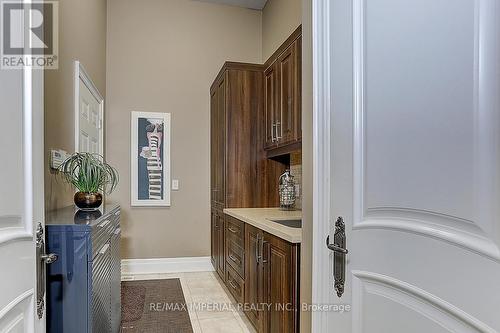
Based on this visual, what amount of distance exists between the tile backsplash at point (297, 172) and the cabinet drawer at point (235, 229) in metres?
0.69

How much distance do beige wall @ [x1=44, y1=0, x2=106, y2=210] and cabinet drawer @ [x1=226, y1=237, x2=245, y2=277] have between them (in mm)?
1436

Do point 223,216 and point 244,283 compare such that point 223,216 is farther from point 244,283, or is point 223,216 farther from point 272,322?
point 272,322

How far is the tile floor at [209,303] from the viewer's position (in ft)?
8.77

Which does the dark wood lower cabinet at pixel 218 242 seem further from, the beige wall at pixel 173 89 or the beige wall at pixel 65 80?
the beige wall at pixel 65 80

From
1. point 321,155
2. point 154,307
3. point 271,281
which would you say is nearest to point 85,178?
point 271,281

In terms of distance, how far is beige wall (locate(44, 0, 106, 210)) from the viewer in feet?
6.33

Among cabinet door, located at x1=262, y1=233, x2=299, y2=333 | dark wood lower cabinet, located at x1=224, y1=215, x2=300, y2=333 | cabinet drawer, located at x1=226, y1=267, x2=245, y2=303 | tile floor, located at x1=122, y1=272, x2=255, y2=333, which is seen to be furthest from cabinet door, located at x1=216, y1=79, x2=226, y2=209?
cabinet door, located at x1=262, y1=233, x2=299, y2=333

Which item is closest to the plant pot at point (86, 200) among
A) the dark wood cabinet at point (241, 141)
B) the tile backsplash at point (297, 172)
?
the dark wood cabinet at point (241, 141)

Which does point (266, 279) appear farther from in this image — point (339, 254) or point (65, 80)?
point (65, 80)

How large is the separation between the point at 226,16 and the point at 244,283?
3586mm

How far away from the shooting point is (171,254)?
171 inches

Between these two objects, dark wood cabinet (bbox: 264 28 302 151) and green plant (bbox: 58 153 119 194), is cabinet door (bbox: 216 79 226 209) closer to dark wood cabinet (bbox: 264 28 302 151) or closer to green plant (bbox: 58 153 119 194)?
dark wood cabinet (bbox: 264 28 302 151)

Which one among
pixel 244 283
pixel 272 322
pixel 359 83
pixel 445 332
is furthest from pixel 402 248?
pixel 244 283

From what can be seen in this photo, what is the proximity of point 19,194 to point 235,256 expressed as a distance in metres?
2.40
